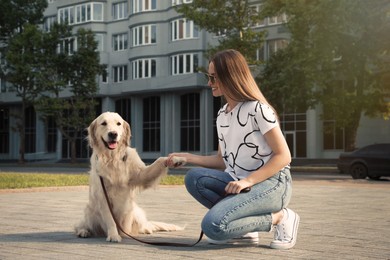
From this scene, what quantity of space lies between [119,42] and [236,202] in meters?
58.0

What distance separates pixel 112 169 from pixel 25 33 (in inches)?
1760

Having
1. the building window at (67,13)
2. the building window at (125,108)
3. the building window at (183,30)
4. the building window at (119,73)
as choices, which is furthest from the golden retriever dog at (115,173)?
the building window at (67,13)

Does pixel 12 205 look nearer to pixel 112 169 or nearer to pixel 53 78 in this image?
pixel 112 169

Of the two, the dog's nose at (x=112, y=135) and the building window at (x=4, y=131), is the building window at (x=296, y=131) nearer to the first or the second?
the building window at (x=4, y=131)

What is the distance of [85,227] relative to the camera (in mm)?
7023

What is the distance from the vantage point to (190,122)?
187 ft

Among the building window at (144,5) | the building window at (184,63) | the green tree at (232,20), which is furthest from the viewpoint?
the building window at (144,5)

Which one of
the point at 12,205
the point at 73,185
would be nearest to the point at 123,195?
the point at 12,205

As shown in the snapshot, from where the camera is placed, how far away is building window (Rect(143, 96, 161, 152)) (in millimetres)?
59344

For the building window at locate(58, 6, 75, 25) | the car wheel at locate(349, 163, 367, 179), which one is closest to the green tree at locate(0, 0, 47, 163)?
the building window at locate(58, 6, 75, 25)

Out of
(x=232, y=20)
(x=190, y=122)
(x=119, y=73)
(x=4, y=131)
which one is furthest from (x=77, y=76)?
(x=4, y=131)

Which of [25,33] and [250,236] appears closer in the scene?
[250,236]

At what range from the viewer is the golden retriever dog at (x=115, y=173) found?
6.58 meters

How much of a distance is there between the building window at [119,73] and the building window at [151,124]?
11.6 ft
